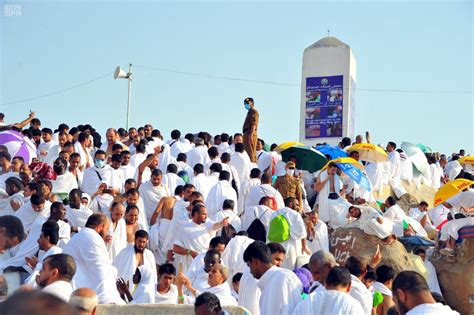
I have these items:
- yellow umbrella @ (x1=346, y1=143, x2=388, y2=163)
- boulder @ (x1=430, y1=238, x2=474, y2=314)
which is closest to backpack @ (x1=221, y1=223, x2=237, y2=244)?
boulder @ (x1=430, y1=238, x2=474, y2=314)

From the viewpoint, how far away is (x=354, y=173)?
1455 cm

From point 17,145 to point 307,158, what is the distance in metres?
5.85

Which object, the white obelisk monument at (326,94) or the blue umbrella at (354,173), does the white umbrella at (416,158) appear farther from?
the blue umbrella at (354,173)

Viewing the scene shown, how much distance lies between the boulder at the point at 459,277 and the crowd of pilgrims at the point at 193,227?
178mm

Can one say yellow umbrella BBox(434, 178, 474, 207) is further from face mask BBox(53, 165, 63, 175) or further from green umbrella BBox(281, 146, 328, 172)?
face mask BBox(53, 165, 63, 175)

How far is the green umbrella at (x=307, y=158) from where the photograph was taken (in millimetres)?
16109

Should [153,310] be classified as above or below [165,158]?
below

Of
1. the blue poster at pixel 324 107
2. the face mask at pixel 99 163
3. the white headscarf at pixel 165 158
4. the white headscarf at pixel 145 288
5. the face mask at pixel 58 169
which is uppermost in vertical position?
the blue poster at pixel 324 107

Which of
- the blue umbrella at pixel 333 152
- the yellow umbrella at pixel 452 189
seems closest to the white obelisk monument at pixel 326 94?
the blue umbrella at pixel 333 152

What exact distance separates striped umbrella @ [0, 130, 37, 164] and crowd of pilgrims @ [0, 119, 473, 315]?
0.45m

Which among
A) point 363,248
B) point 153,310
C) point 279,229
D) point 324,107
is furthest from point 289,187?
point 324,107

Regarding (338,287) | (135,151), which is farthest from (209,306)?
(135,151)

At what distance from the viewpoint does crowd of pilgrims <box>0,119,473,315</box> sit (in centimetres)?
648

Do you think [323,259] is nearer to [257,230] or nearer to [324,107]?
[257,230]
